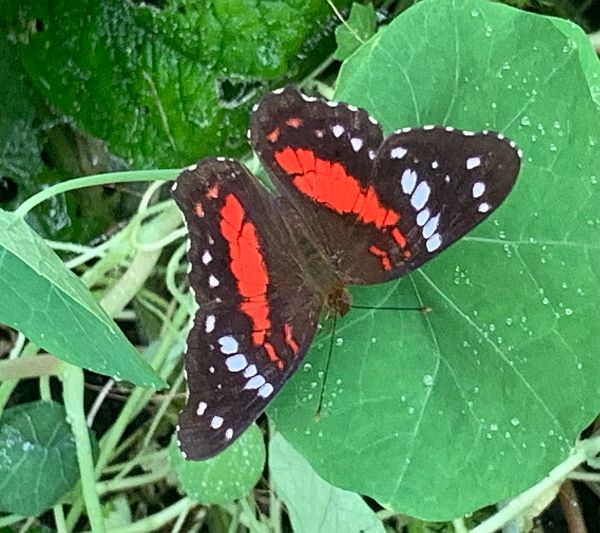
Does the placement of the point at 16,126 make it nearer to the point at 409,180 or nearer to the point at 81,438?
the point at 81,438

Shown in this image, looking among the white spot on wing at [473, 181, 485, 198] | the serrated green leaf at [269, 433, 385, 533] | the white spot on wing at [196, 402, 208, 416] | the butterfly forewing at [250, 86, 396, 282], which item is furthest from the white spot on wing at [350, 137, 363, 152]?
the serrated green leaf at [269, 433, 385, 533]

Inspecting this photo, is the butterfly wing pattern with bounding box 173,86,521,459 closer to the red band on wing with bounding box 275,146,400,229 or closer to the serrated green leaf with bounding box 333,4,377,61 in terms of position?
Result: the red band on wing with bounding box 275,146,400,229

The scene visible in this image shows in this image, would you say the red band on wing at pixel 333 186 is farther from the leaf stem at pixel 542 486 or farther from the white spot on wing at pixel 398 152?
the leaf stem at pixel 542 486

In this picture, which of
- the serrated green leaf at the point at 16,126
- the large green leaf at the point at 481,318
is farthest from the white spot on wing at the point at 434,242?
the serrated green leaf at the point at 16,126

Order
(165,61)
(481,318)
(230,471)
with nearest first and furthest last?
(481,318) → (230,471) → (165,61)

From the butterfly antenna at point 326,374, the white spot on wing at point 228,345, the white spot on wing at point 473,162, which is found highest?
the white spot on wing at point 473,162

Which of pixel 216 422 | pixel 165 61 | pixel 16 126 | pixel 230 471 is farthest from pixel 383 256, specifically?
pixel 16 126

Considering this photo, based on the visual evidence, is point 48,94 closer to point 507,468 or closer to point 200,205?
point 200,205
